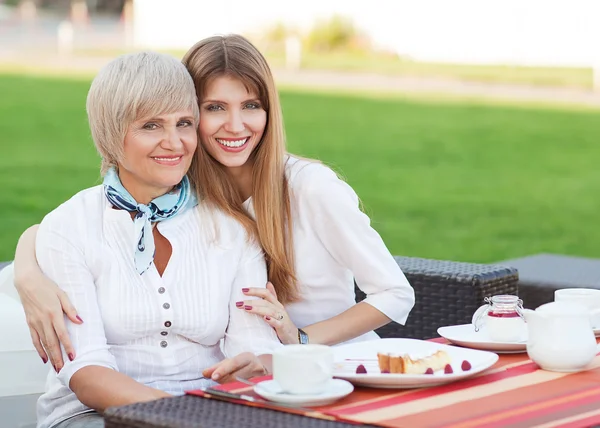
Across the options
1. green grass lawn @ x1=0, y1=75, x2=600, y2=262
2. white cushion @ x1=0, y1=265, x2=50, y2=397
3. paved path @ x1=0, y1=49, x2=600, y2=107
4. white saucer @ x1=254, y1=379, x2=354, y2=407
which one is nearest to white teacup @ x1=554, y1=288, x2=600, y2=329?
white saucer @ x1=254, y1=379, x2=354, y2=407

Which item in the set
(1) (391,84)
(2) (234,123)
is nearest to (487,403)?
(2) (234,123)

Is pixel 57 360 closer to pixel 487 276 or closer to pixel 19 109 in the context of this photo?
pixel 487 276

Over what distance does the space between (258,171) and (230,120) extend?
18 cm

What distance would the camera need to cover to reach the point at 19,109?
1549 cm

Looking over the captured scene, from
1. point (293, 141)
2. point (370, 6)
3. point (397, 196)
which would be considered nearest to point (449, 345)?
point (397, 196)

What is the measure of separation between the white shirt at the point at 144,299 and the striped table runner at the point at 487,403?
556mm

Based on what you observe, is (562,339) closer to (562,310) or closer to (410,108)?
(562,310)

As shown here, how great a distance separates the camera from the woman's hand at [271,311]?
107 inches

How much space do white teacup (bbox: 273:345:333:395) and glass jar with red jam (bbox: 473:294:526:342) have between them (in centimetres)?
58

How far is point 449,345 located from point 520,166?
940 cm

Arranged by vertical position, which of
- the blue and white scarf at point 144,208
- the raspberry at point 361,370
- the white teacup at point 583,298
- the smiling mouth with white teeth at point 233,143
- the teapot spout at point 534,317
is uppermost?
the smiling mouth with white teeth at point 233,143

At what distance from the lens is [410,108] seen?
55.7 feet

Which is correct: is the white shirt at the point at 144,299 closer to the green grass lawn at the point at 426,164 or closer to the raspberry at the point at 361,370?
the raspberry at the point at 361,370

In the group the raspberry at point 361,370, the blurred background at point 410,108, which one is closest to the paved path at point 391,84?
the blurred background at point 410,108
